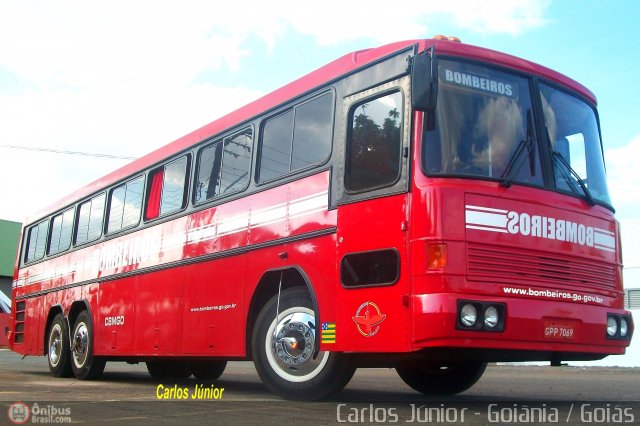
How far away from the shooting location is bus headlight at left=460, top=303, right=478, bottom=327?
6160 mm

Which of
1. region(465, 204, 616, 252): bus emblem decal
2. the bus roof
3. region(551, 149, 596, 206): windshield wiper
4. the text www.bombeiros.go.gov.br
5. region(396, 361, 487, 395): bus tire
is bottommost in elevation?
region(396, 361, 487, 395): bus tire

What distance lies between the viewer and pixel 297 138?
8102 millimetres

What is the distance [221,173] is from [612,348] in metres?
4.81

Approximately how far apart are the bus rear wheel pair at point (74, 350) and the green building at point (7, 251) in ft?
131

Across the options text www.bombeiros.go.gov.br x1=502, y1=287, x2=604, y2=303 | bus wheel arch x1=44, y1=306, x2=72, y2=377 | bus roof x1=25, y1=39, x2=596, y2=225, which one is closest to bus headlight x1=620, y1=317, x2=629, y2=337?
text www.bombeiros.go.gov.br x1=502, y1=287, x2=604, y2=303

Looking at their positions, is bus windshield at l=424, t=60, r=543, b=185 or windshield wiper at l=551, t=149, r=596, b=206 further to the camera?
windshield wiper at l=551, t=149, r=596, b=206

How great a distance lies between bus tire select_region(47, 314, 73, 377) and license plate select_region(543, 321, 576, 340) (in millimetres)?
9343

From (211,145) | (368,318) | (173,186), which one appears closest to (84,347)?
(173,186)

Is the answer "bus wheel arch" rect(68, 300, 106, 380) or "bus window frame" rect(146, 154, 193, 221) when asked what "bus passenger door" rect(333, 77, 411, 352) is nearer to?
"bus window frame" rect(146, 154, 193, 221)

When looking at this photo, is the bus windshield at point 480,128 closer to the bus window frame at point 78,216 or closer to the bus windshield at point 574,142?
the bus windshield at point 574,142

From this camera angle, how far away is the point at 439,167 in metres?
6.54

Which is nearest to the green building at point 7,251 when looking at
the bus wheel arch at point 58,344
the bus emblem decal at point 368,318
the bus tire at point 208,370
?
the bus wheel arch at point 58,344

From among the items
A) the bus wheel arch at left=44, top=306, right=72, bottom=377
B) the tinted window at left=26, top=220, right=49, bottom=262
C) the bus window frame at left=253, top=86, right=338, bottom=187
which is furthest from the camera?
the tinted window at left=26, top=220, right=49, bottom=262

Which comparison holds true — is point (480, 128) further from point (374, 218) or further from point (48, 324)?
point (48, 324)
